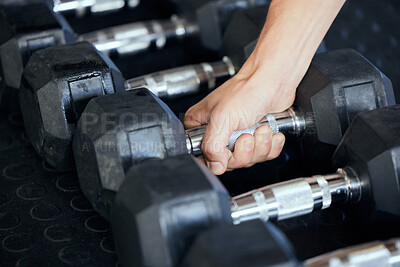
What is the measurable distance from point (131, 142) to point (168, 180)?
15 cm

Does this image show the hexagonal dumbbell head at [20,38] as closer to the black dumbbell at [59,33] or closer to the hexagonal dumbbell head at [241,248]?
the black dumbbell at [59,33]

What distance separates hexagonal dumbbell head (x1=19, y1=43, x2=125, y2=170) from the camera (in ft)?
3.55

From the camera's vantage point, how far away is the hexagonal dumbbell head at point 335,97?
107cm

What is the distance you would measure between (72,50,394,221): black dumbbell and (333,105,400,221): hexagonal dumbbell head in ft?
0.32

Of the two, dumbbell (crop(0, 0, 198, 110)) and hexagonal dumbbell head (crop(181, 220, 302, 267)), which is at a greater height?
dumbbell (crop(0, 0, 198, 110))

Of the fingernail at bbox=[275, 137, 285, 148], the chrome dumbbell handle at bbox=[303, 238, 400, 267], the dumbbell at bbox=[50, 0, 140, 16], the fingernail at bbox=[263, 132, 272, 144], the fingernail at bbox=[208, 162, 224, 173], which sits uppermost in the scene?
the dumbbell at bbox=[50, 0, 140, 16]

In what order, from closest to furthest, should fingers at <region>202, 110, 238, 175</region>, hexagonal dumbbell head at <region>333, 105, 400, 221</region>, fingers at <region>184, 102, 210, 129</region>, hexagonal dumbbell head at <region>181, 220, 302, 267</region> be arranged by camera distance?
hexagonal dumbbell head at <region>181, 220, 302, 267</region> → hexagonal dumbbell head at <region>333, 105, 400, 221</region> → fingers at <region>202, 110, 238, 175</region> → fingers at <region>184, 102, 210, 129</region>

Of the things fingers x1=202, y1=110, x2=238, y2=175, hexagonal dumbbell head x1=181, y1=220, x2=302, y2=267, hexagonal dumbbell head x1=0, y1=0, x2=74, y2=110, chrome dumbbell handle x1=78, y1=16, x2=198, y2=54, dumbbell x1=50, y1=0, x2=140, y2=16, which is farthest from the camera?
dumbbell x1=50, y1=0, x2=140, y2=16

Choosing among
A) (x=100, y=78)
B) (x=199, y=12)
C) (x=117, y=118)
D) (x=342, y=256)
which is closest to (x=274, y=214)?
(x=342, y=256)

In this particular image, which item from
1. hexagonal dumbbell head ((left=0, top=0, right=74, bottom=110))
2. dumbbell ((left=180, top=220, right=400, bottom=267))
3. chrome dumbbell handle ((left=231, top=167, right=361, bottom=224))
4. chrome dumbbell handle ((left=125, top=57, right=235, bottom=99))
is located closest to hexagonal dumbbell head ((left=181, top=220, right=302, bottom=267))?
dumbbell ((left=180, top=220, right=400, bottom=267))

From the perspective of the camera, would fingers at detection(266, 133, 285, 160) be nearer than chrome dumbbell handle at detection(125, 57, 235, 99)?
Yes

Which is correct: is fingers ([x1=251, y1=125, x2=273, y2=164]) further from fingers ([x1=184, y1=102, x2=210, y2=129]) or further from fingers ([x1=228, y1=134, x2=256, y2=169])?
fingers ([x1=184, y1=102, x2=210, y2=129])

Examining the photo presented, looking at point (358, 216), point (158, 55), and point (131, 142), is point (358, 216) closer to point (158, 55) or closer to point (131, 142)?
point (131, 142)

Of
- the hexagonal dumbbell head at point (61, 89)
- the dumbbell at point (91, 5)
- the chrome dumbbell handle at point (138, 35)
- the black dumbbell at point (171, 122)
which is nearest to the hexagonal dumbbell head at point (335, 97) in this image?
the black dumbbell at point (171, 122)
